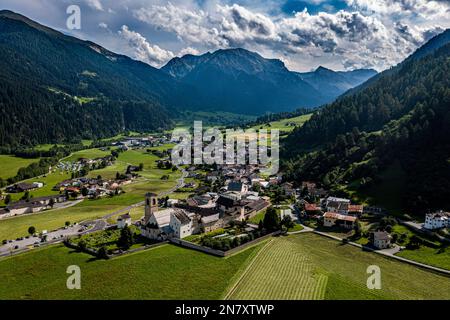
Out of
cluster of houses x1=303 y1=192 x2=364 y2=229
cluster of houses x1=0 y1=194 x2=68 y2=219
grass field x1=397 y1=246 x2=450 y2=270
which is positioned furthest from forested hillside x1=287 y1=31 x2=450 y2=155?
cluster of houses x1=0 y1=194 x2=68 y2=219

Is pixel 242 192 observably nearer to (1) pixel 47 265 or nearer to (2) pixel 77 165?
(1) pixel 47 265

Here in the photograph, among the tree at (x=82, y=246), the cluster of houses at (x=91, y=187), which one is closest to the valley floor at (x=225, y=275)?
the tree at (x=82, y=246)

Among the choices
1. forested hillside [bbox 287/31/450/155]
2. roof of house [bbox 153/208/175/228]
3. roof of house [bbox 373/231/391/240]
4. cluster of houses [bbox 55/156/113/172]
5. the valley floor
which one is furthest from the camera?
cluster of houses [bbox 55/156/113/172]

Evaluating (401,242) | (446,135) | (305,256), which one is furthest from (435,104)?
(305,256)

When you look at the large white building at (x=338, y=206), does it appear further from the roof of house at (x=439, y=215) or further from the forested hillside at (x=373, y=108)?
the forested hillside at (x=373, y=108)

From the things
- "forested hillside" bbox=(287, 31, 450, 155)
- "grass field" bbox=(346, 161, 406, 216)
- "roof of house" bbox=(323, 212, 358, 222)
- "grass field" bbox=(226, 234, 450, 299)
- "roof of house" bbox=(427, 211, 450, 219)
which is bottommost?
"grass field" bbox=(226, 234, 450, 299)

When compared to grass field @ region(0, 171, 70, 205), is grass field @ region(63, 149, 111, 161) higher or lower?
higher

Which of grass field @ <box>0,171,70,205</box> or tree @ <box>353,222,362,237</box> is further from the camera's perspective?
grass field @ <box>0,171,70,205</box>

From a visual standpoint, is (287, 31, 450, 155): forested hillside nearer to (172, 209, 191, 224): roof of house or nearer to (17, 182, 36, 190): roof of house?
(172, 209, 191, 224): roof of house

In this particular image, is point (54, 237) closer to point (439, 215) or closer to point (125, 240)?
point (125, 240)
